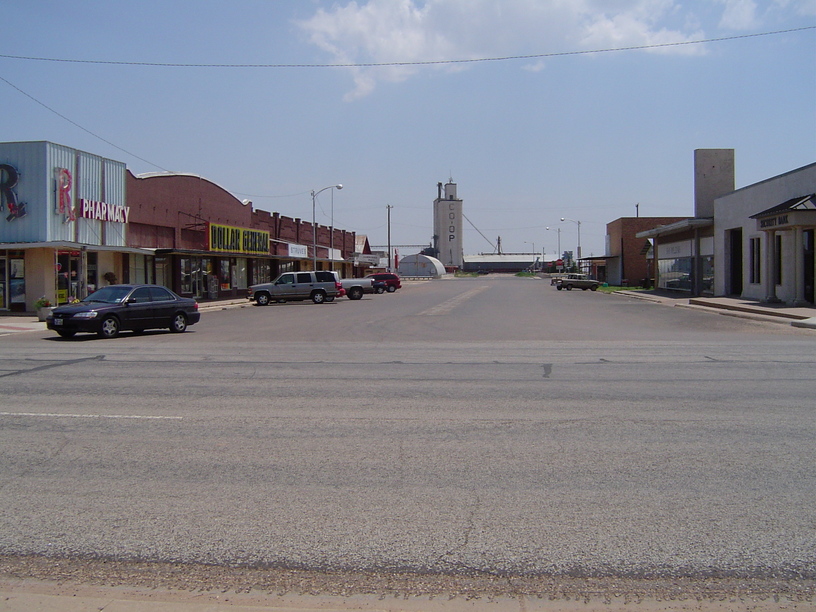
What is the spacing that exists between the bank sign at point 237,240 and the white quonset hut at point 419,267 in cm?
9299

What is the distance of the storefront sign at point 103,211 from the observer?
32.0 meters

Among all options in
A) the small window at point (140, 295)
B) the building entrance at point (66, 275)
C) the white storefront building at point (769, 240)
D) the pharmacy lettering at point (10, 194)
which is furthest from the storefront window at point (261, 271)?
the white storefront building at point (769, 240)

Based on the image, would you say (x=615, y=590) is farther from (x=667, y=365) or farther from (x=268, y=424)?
(x=667, y=365)

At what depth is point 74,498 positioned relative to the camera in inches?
239

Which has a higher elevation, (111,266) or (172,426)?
(111,266)

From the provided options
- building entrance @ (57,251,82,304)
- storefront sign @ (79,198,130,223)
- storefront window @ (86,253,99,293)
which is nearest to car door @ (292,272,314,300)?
storefront sign @ (79,198,130,223)

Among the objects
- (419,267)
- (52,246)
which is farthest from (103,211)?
(419,267)

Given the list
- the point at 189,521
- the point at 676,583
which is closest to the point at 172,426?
the point at 189,521

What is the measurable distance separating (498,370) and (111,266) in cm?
2703

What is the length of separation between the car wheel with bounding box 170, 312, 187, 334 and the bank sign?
20.4 meters

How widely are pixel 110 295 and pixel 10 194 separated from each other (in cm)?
1198

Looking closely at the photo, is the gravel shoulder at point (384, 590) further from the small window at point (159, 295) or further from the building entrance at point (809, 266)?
the building entrance at point (809, 266)

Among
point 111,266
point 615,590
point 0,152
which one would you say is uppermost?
point 0,152

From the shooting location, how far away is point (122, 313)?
21328mm
